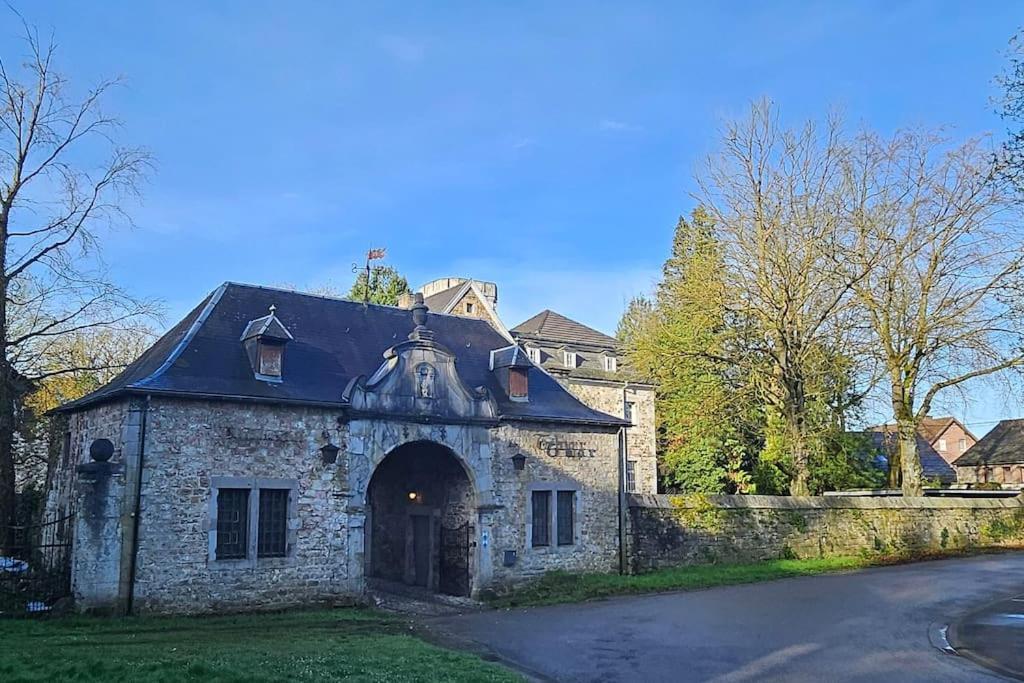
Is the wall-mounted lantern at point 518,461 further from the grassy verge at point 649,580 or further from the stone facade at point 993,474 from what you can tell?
the stone facade at point 993,474

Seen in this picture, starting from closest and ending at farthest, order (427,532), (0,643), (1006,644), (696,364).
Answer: (0,643), (1006,644), (427,532), (696,364)

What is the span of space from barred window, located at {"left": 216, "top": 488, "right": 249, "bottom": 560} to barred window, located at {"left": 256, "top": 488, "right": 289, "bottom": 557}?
0.27 metres

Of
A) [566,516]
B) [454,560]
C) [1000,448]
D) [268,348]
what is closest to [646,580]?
[566,516]

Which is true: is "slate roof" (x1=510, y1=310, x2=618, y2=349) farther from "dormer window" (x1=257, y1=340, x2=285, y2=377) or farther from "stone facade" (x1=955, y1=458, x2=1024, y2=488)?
"stone facade" (x1=955, y1=458, x2=1024, y2=488)

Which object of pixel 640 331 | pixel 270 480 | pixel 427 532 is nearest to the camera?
pixel 270 480

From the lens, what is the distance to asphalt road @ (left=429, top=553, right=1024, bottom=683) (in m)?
10.7

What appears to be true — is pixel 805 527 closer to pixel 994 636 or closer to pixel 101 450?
pixel 994 636

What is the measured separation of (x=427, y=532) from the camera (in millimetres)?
20125

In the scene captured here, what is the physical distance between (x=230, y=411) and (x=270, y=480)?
1.47 meters

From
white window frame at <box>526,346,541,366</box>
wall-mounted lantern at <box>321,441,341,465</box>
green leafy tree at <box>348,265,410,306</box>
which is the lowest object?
wall-mounted lantern at <box>321,441,341,465</box>

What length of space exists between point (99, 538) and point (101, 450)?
1.44m

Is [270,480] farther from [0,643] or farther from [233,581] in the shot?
[0,643]

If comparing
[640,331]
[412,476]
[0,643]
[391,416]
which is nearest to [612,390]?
[640,331]

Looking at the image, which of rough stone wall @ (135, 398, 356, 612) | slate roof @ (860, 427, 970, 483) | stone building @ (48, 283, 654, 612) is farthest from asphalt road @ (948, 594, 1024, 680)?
slate roof @ (860, 427, 970, 483)
